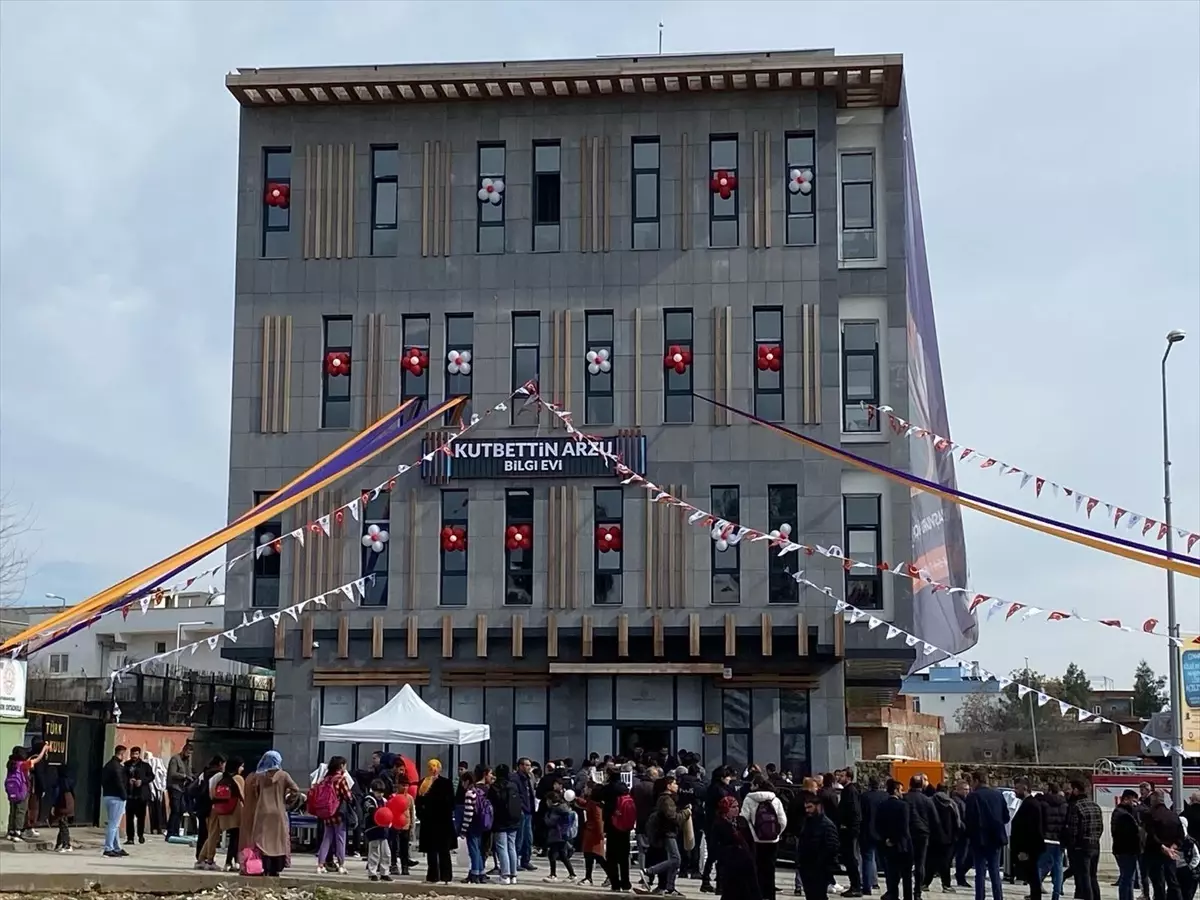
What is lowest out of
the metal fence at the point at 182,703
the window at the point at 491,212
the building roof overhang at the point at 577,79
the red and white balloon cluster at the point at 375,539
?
the metal fence at the point at 182,703

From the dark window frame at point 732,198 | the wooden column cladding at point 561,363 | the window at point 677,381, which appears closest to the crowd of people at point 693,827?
the window at point 677,381

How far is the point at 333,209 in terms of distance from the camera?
4041cm

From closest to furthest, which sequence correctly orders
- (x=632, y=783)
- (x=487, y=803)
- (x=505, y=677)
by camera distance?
(x=487, y=803) → (x=632, y=783) → (x=505, y=677)

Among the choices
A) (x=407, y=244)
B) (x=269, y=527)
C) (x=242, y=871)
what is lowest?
(x=242, y=871)

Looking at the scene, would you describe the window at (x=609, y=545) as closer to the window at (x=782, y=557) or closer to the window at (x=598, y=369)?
the window at (x=598, y=369)

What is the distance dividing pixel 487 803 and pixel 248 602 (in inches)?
682

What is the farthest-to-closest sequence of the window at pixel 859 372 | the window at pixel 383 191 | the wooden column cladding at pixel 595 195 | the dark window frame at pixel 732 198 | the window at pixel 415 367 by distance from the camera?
1. the window at pixel 383 191
2. the wooden column cladding at pixel 595 195
3. the window at pixel 415 367
4. the dark window frame at pixel 732 198
5. the window at pixel 859 372

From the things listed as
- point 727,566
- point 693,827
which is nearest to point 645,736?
point 727,566

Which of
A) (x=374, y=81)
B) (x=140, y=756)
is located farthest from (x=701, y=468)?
(x=140, y=756)

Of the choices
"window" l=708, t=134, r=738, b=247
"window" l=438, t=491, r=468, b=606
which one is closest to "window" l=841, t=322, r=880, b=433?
"window" l=708, t=134, r=738, b=247

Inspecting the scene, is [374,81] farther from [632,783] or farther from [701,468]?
[632,783]

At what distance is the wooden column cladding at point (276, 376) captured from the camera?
39719 millimetres

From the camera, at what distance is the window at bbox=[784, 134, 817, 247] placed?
39188mm

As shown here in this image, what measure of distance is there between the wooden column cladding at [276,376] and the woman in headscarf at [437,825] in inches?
707
